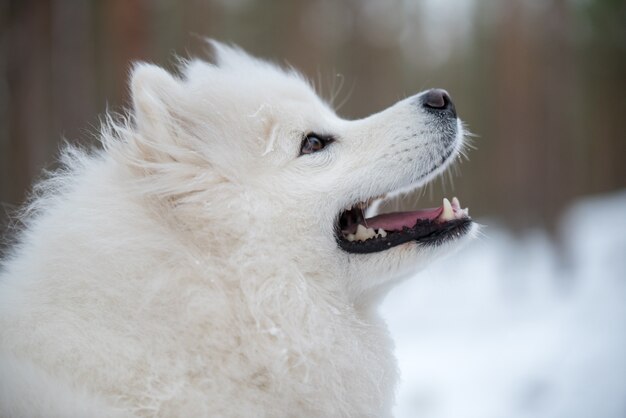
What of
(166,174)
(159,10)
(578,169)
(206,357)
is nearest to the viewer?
(206,357)

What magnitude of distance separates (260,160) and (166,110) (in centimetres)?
51

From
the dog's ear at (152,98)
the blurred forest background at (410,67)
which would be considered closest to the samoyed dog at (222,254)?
the dog's ear at (152,98)

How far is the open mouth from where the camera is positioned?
9.34 feet

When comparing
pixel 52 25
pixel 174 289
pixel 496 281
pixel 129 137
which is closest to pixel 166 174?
pixel 129 137

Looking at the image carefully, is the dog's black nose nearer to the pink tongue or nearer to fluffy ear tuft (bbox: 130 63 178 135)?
the pink tongue

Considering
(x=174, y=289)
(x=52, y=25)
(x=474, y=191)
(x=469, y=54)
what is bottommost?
(x=174, y=289)

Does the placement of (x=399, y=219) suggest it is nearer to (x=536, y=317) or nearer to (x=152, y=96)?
(x=152, y=96)

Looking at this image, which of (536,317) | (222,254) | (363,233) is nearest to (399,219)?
(363,233)

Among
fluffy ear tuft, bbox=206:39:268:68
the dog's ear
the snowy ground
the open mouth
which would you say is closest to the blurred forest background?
the snowy ground

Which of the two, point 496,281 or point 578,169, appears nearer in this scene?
point 496,281

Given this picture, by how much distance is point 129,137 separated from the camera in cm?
270

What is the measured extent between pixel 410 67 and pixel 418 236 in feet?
38.5

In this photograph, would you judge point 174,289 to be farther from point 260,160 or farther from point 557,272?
point 557,272

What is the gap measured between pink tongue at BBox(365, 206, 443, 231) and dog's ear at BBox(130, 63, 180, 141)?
115 cm
